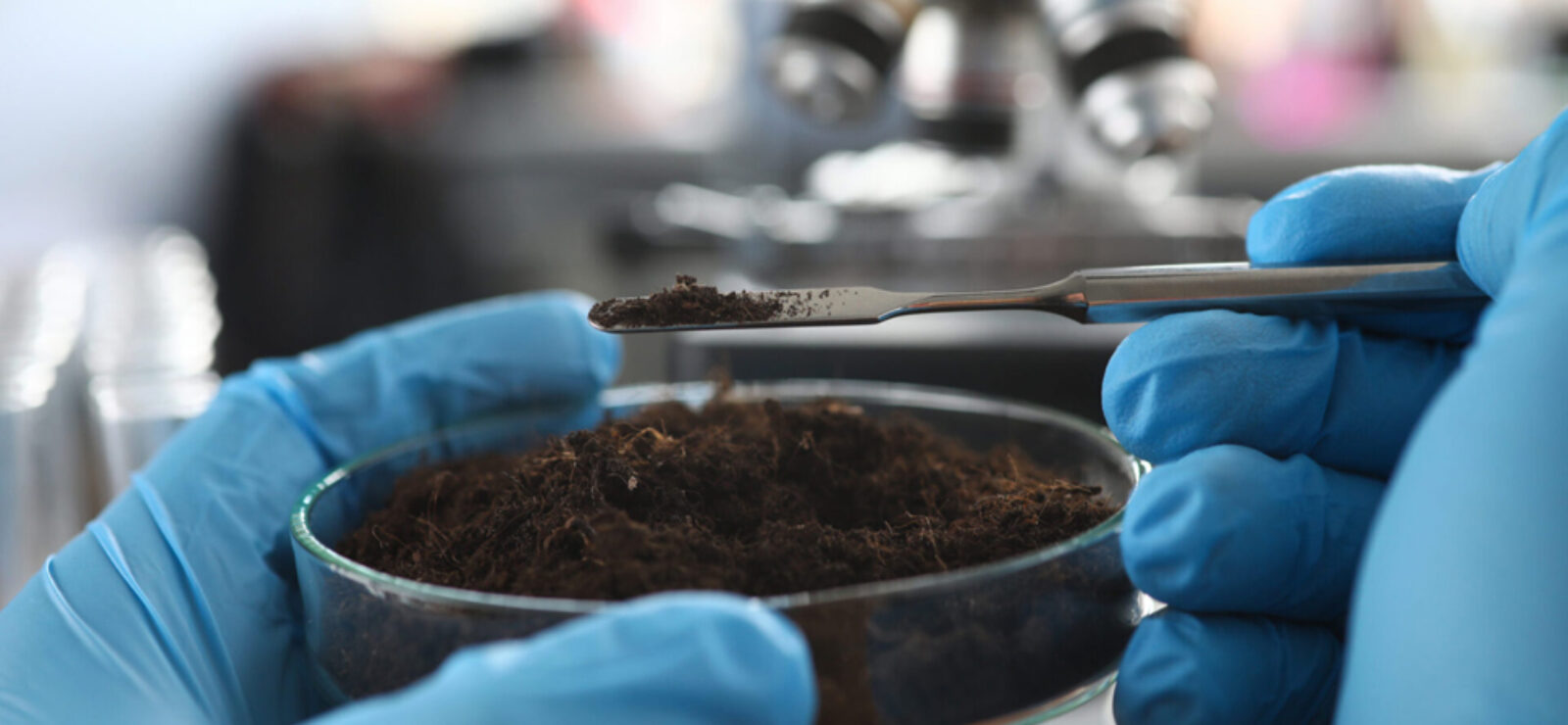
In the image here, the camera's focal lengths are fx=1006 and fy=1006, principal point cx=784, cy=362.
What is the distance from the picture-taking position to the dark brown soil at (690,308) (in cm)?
57

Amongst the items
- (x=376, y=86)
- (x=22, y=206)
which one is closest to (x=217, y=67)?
(x=376, y=86)

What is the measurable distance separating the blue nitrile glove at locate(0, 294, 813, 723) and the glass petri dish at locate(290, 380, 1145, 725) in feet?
0.06

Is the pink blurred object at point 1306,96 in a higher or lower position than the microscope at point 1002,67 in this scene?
lower

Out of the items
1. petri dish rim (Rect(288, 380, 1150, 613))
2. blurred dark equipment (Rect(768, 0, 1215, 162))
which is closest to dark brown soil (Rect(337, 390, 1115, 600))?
petri dish rim (Rect(288, 380, 1150, 613))

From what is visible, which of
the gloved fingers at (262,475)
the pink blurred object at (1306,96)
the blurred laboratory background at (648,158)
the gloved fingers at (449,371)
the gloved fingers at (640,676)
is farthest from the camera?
the pink blurred object at (1306,96)

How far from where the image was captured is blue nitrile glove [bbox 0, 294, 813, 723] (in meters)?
0.39

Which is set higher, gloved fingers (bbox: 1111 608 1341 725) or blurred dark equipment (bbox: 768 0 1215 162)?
blurred dark equipment (bbox: 768 0 1215 162)

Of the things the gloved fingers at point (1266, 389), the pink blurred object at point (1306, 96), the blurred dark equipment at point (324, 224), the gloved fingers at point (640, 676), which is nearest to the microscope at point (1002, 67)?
the gloved fingers at point (1266, 389)

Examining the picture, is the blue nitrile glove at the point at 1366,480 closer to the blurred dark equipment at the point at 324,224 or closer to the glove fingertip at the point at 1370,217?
the glove fingertip at the point at 1370,217

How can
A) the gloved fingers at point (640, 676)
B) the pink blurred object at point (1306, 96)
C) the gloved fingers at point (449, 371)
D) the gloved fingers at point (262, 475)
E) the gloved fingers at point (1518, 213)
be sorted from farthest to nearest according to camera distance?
the pink blurred object at point (1306, 96), the gloved fingers at point (449, 371), the gloved fingers at point (262, 475), the gloved fingers at point (1518, 213), the gloved fingers at point (640, 676)

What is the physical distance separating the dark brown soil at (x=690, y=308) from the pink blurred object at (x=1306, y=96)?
3224mm

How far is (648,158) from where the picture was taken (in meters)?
3.20

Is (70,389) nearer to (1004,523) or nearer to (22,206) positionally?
(1004,523)

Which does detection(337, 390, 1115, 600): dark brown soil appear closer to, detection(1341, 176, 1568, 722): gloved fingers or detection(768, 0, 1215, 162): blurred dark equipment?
detection(1341, 176, 1568, 722): gloved fingers
